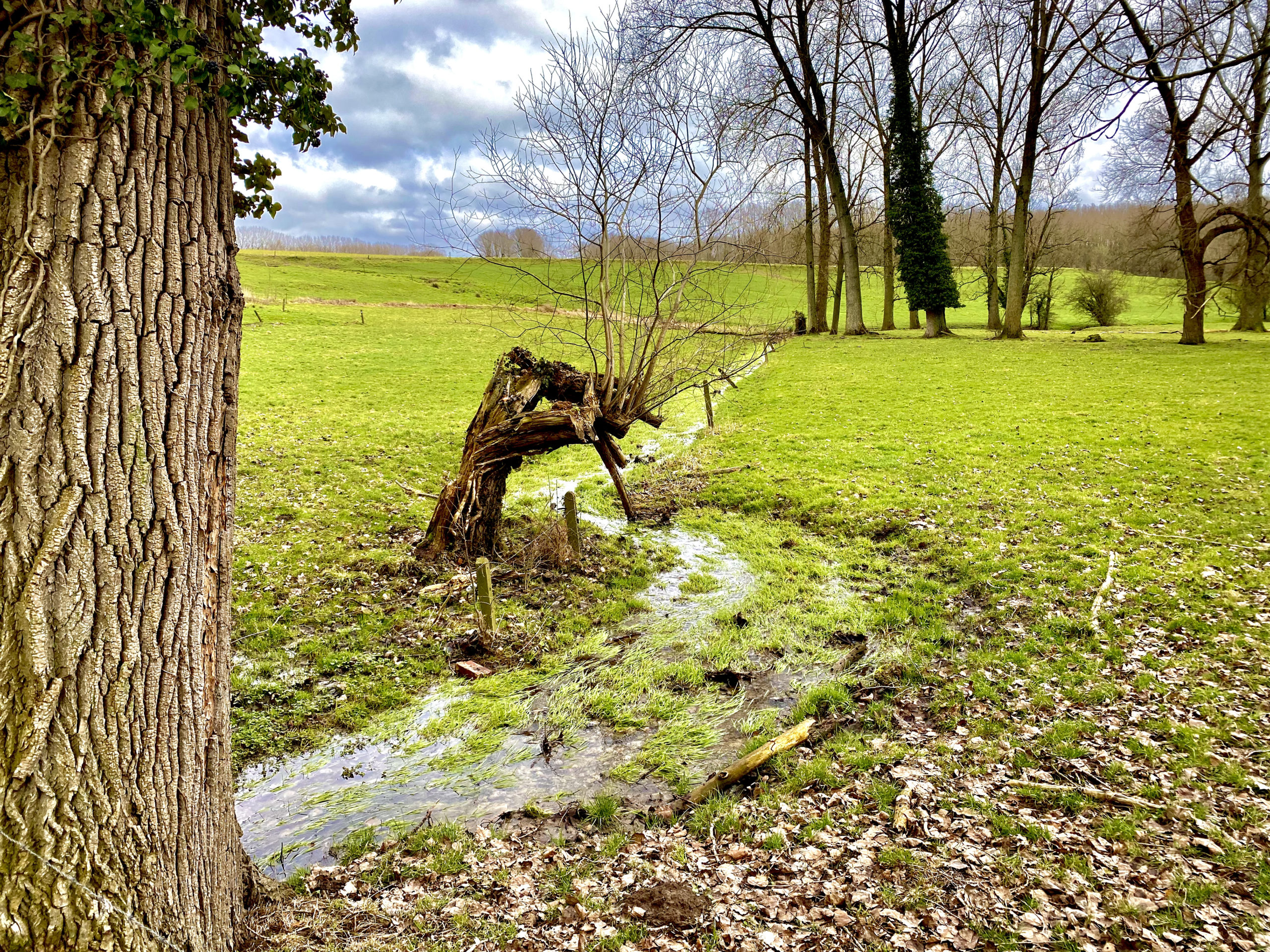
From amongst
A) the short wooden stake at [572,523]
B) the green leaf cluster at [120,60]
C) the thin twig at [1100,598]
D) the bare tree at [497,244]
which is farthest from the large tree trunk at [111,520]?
the thin twig at [1100,598]

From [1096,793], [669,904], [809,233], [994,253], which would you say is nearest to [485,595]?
[669,904]

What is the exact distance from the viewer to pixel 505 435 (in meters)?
8.98

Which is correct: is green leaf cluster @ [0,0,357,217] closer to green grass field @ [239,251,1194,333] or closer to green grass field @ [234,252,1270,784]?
green grass field @ [234,252,1270,784]

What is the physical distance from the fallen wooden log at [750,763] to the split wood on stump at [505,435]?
4880 millimetres

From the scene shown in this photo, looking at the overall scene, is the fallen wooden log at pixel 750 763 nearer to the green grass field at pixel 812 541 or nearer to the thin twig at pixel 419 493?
the green grass field at pixel 812 541

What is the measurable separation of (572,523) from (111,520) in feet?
22.5

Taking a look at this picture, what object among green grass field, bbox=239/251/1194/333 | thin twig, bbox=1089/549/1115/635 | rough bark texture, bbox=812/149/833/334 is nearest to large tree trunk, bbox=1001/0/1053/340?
green grass field, bbox=239/251/1194/333

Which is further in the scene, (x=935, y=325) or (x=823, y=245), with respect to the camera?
(x=823, y=245)

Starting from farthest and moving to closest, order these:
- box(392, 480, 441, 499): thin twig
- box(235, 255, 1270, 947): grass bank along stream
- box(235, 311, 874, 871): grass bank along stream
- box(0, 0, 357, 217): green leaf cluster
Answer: box(392, 480, 441, 499): thin twig
box(235, 311, 874, 871): grass bank along stream
box(235, 255, 1270, 947): grass bank along stream
box(0, 0, 357, 217): green leaf cluster

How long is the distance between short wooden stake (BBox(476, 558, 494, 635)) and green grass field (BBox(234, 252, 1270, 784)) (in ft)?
1.77

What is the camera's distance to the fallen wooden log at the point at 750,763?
4.92 metres

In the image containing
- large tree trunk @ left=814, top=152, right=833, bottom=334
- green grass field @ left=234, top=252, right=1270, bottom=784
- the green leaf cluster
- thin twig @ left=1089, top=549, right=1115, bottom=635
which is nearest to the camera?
the green leaf cluster

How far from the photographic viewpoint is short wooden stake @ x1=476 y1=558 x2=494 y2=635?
7.14 m

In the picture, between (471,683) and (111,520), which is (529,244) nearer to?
(471,683)
